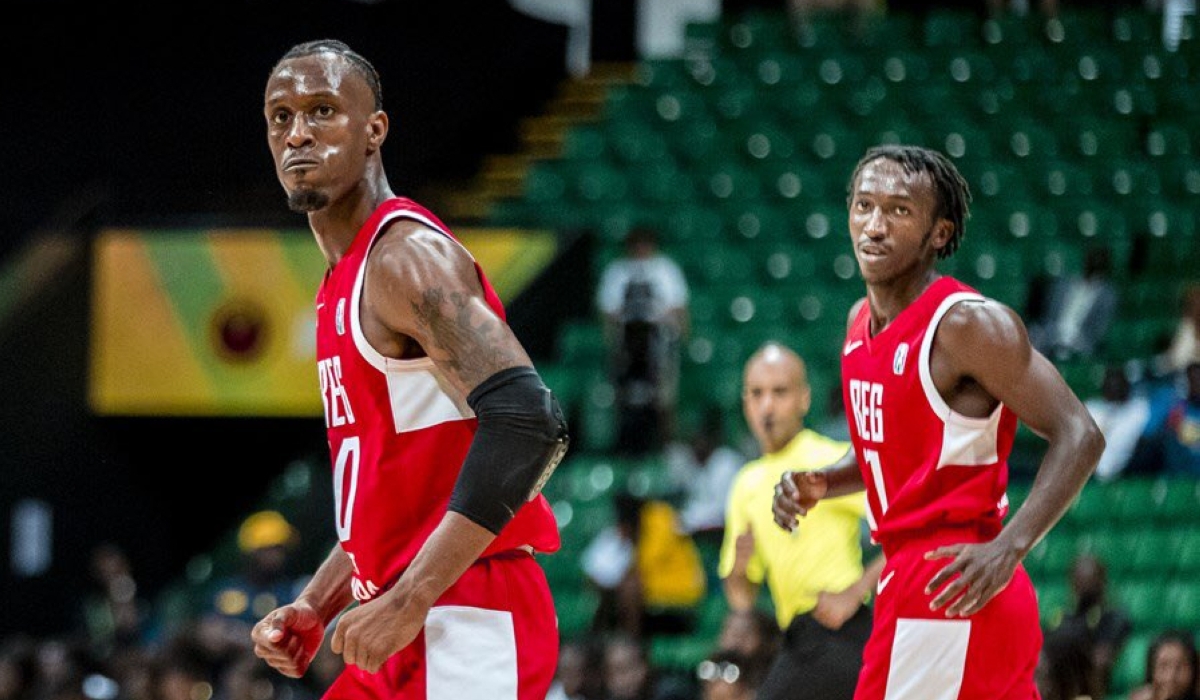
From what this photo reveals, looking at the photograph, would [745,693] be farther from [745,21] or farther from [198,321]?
[745,21]

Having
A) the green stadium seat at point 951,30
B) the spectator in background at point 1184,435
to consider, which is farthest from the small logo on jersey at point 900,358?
the green stadium seat at point 951,30

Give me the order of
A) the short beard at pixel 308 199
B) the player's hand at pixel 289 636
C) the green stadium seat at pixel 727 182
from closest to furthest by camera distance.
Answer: the short beard at pixel 308 199
the player's hand at pixel 289 636
the green stadium seat at pixel 727 182

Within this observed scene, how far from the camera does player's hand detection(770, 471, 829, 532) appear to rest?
18.6ft

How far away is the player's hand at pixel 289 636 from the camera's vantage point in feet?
15.3

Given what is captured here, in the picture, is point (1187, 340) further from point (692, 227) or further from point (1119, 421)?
point (692, 227)

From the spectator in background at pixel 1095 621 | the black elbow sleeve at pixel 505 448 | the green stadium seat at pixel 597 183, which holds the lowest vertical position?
the spectator in background at pixel 1095 621

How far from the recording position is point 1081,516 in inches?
457

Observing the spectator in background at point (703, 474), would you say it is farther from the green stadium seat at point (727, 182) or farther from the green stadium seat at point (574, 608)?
the green stadium seat at point (727, 182)

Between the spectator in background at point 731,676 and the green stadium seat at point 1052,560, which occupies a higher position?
the green stadium seat at point 1052,560

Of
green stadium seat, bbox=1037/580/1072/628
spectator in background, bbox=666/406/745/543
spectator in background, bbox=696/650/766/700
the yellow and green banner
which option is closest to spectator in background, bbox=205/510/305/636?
the yellow and green banner

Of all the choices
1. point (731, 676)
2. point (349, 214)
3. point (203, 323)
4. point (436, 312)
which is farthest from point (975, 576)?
point (203, 323)

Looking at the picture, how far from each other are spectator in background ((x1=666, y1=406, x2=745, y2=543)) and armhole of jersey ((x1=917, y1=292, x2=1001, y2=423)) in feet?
21.2

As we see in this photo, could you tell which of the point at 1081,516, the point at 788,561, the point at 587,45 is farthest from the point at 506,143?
the point at 788,561

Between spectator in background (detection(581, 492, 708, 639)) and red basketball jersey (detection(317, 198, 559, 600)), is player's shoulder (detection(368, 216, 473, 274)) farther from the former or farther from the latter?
spectator in background (detection(581, 492, 708, 639))
